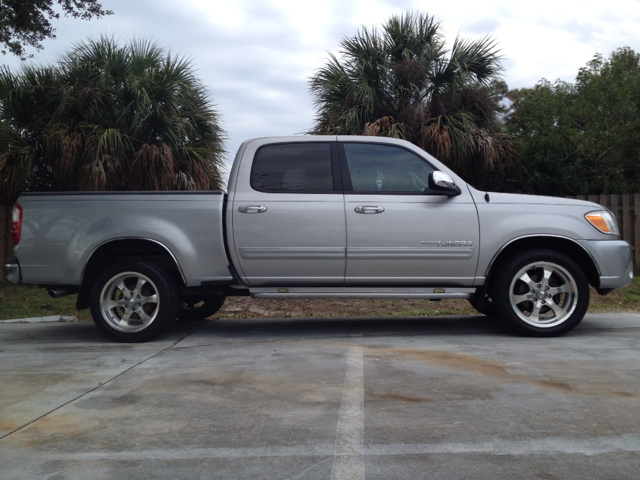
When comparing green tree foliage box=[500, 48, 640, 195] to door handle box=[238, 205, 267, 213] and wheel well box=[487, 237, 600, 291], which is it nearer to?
wheel well box=[487, 237, 600, 291]

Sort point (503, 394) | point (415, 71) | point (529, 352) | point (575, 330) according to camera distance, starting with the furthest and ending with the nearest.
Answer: point (415, 71) < point (575, 330) < point (529, 352) < point (503, 394)

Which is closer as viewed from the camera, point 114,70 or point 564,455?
point 564,455

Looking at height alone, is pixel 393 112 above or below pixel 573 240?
above

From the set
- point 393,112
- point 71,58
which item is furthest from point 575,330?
point 71,58

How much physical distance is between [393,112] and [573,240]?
7.14 m

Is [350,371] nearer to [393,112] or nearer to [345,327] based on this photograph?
[345,327]

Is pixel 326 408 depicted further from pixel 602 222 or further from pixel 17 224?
pixel 17 224

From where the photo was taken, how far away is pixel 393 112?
1275cm

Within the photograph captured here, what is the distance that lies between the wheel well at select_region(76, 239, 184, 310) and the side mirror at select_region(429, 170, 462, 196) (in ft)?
8.44

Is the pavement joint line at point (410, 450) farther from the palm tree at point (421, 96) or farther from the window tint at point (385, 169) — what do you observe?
the palm tree at point (421, 96)

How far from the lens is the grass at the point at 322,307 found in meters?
8.49

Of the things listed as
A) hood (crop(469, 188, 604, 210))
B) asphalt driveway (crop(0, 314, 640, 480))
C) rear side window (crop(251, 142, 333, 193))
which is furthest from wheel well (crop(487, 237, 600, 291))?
rear side window (crop(251, 142, 333, 193))

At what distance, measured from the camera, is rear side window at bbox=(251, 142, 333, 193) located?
6.37 meters

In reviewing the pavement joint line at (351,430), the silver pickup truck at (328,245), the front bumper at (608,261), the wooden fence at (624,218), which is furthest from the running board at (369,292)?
the wooden fence at (624,218)
